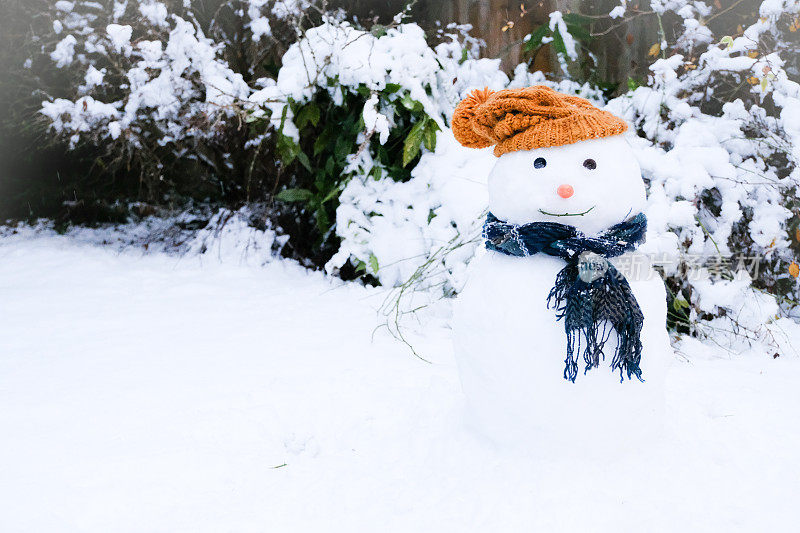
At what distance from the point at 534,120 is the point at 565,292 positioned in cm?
45

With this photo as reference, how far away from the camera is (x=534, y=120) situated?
1634 millimetres

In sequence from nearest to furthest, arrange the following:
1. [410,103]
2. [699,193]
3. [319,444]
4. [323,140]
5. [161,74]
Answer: [319,444] < [699,193] < [410,103] < [323,140] < [161,74]

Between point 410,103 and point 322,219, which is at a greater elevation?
point 410,103

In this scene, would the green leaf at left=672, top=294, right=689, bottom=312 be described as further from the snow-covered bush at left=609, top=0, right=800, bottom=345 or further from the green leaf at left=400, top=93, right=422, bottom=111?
the green leaf at left=400, top=93, right=422, bottom=111

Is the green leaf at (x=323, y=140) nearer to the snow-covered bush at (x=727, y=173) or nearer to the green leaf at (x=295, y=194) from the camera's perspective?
the green leaf at (x=295, y=194)

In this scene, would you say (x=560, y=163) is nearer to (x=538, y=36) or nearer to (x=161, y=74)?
(x=538, y=36)

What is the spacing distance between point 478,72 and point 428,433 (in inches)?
87.1

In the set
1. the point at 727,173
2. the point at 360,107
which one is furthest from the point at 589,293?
the point at 360,107

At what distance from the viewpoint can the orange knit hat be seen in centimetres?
159

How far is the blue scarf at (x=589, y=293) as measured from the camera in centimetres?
157

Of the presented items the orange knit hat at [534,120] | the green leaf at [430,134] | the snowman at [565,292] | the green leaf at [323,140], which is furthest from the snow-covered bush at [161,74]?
the snowman at [565,292]

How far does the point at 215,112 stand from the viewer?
3.51 metres

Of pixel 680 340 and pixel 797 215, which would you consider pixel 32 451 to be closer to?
pixel 680 340

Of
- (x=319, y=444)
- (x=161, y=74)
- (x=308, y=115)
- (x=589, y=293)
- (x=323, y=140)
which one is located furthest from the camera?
(x=161, y=74)
